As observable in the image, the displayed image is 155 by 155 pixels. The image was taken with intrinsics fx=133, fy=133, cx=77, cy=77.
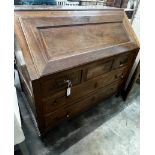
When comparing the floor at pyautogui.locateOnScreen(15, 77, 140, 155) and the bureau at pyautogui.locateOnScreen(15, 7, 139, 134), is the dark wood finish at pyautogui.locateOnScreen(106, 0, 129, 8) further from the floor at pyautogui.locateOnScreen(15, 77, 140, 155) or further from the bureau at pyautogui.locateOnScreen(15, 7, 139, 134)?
the floor at pyautogui.locateOnScreen(15, 77, 140, 155)

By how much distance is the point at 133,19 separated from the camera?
199 cm

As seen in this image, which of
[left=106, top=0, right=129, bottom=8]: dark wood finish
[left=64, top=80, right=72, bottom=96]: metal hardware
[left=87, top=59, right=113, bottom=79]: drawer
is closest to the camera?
[left=64, top=80, right=72, bottom=96]: metal hardware

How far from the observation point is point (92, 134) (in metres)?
1.44

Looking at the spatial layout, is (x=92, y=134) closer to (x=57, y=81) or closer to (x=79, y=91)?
(x=79, y=91)

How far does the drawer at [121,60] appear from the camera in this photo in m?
1.33

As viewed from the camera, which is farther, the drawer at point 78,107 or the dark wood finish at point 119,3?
the dark wood finish at point 119,3

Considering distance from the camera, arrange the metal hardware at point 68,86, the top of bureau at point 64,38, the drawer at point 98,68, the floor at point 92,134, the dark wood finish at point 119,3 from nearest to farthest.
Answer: the top of bureau at point 64,38 → the metal hardware at point 68,86 → the drawer at point 98,68 → the floor at point 92,134 → the dark wood finish at point 119,3

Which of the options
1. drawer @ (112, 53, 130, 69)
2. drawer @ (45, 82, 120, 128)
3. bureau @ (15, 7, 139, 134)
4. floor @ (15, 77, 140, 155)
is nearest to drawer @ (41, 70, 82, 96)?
bureau @ (15, 7, 139, 134)

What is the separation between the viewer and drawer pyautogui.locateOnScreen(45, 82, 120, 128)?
3.90 ft

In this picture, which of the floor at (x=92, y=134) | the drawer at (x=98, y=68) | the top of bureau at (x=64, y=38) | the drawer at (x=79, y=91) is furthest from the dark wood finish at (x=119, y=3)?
the floor at (x=92, y=134)

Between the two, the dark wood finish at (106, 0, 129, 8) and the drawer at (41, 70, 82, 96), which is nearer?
the drawer at (41, 70, 82, 96)

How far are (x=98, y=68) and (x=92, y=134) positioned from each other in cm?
74

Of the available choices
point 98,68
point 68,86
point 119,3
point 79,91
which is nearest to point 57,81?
point 68,86

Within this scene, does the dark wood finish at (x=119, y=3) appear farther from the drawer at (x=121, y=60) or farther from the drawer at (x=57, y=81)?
the drawer at (x=57, y=81)
